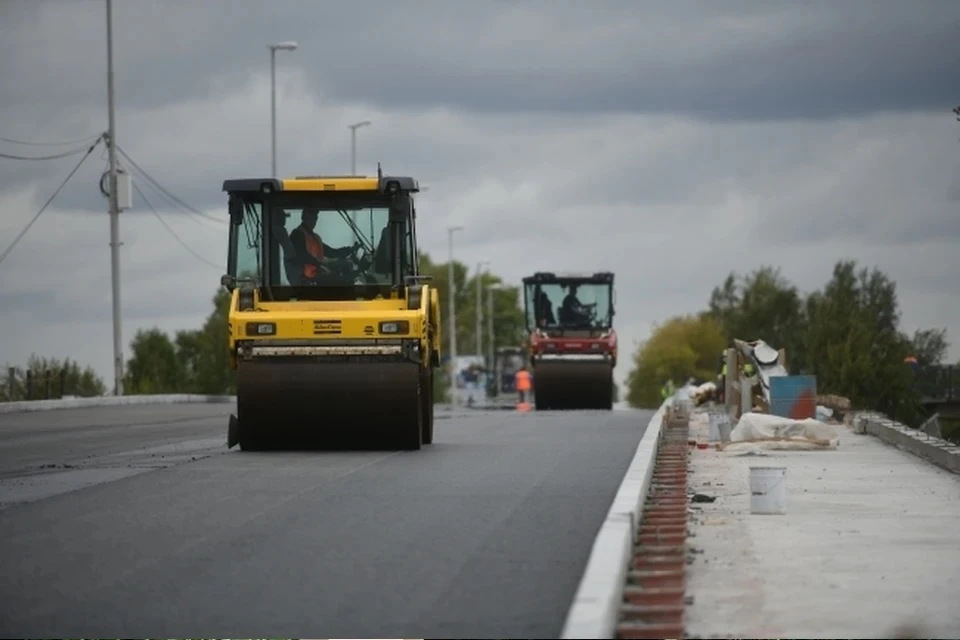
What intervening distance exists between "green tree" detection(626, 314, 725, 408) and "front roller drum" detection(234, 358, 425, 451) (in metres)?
145

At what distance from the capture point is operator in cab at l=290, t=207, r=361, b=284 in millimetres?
24859

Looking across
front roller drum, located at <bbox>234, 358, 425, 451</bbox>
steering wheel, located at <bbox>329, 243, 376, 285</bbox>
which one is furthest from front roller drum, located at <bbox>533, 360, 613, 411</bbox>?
front roller drum, located at <bbox>234, 358, 425, 451</bbox>

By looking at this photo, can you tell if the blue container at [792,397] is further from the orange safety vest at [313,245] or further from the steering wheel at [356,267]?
the orange safety vest at [313,245]

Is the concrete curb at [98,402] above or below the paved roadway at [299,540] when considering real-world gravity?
above

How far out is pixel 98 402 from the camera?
160ft

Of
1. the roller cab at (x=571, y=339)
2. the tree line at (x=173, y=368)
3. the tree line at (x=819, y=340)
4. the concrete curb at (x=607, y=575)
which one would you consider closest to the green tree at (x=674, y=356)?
the tree line at (x=819, y=340)

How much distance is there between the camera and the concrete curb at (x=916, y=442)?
2275 centimetres

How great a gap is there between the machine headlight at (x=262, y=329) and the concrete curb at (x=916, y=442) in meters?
7.63

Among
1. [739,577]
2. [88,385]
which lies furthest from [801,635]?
[88,385]

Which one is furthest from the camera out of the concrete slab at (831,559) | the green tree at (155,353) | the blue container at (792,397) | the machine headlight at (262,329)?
the green tree at (155,353)

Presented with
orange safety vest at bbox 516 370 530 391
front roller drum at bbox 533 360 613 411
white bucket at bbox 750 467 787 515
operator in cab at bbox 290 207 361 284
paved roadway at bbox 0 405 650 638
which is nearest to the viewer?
paved roadway at bbox 0 405 650 638

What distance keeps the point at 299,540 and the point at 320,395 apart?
33.7 feet

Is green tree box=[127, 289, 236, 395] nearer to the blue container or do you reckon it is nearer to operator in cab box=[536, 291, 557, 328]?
operator in cab box=[536, 291, 557, 328]

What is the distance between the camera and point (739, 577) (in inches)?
486
